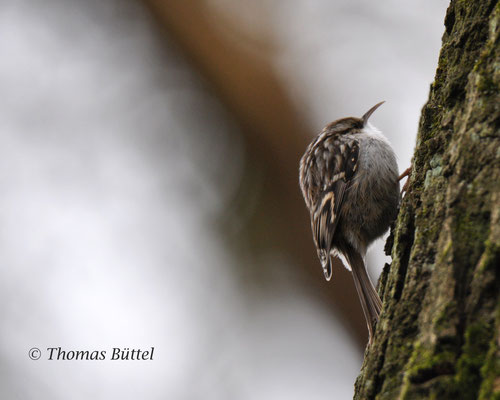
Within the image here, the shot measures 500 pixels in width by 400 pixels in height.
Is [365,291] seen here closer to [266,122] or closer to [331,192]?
[331,192]

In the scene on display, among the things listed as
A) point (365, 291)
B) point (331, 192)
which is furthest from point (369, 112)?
point (365, 291)

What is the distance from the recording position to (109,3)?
2887 mm

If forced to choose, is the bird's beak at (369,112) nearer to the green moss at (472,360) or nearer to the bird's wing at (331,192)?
the bird's wing at (331,192)

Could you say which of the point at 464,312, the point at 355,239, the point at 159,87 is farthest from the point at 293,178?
the point at 464,312

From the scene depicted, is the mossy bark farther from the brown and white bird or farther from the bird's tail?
the brown and white bird

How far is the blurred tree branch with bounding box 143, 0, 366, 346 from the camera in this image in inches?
97.4

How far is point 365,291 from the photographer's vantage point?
2.10 m

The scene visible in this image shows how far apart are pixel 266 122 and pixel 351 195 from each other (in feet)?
1.63

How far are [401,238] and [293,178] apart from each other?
160cm

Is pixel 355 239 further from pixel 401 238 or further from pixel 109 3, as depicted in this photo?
pixel 109 3

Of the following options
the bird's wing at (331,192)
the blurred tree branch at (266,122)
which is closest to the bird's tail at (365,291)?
the bird's wing at (331,192)

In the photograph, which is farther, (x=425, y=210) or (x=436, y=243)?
(x=425, y=210)

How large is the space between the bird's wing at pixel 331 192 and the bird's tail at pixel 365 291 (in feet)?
0.38

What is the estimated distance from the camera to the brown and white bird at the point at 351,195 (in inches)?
96.7
